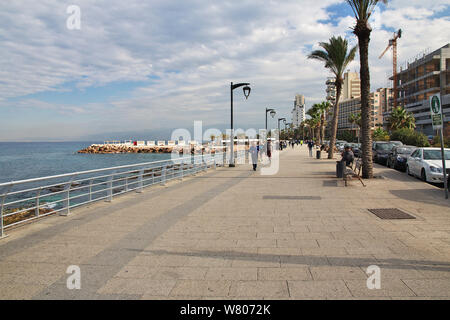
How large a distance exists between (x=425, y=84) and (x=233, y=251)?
340 feet

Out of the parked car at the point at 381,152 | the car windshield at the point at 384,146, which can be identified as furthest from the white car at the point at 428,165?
the car windshield at the point at 384,146

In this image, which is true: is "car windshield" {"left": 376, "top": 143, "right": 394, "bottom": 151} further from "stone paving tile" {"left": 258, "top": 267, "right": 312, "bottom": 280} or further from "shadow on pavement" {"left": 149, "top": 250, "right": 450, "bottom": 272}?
"stone paving tile" {"left": 258, "top": 267, "right": 312, "bottom": 280}

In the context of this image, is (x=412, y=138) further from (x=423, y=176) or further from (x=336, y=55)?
(x=423, y=176)

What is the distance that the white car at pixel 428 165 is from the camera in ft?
43.8

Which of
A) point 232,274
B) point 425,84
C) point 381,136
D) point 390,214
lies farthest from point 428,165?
point 425,84

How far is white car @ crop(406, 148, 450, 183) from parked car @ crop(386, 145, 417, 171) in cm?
339

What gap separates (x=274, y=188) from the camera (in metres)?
12.4

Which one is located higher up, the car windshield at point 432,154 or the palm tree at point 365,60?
the palm tree at point 365,60

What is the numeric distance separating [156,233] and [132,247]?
0.92 m

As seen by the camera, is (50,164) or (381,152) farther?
(50,164)

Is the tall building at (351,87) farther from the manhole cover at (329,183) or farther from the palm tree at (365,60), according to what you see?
the manhole cover at (329,183)

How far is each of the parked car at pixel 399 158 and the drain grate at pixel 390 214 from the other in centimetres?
1249

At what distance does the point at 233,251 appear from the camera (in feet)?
17.4

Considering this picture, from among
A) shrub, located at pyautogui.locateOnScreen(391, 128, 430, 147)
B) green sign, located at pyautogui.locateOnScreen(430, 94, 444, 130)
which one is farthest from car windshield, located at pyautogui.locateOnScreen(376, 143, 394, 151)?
shrub, located at pyautogui.locateOnScreen(391, 128, 430, 147)
